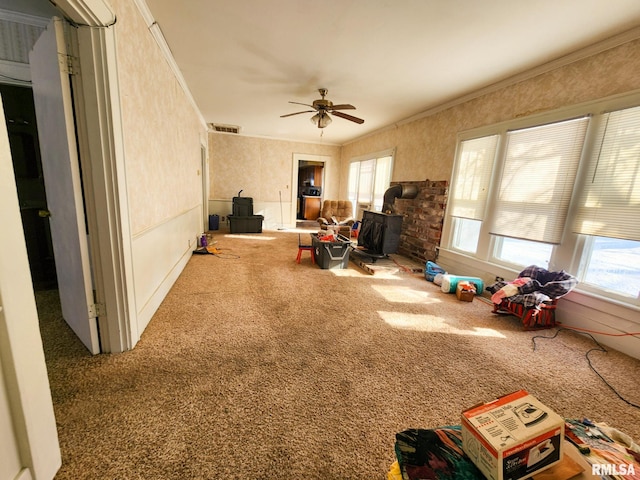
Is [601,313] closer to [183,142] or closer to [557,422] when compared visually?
[557,422]

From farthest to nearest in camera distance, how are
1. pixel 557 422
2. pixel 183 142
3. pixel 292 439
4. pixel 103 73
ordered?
pixel 183 142 → pixel 103 73 → pixel 292 439 → pixel 557 422

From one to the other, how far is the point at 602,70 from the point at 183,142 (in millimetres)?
4455

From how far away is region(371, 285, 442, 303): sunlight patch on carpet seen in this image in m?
2.82

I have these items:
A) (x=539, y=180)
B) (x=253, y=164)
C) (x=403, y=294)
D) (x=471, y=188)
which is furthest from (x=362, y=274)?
(x=253, y=164)

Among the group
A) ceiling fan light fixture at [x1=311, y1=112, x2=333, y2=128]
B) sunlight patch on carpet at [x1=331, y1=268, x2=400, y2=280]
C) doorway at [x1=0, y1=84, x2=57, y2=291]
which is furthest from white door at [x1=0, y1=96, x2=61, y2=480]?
ceiling fan light fixture at [x1=311, y1=112, x2=333, y2=128]

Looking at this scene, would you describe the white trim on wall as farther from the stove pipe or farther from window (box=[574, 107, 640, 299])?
window (box=[574, 107, 640, 299])

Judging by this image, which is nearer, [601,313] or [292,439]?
[292,439]

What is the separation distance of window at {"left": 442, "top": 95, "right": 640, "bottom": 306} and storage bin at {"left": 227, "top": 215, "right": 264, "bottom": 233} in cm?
452

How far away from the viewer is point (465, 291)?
287cm

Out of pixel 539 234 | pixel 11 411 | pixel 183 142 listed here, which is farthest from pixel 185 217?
pixel 539 234

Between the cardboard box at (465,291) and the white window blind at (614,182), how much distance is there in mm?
1076

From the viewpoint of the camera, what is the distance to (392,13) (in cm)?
190

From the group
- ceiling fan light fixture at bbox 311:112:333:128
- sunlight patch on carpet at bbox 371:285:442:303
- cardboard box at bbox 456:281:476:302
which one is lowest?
sunlight patch on carpet at bbox 371:285:442:303

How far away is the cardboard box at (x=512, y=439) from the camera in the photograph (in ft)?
2.24
